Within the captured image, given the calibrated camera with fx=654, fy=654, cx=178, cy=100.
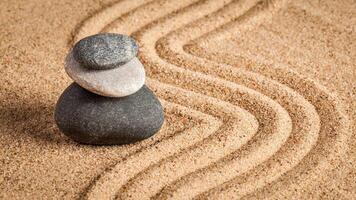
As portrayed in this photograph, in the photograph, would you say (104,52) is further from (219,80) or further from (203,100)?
(219,80)

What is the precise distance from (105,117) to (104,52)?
0.23 meters

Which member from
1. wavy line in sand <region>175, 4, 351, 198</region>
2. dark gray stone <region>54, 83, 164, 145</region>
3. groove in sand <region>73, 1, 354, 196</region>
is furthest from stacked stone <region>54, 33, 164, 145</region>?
wavy line in sand <region>175, 4, 351, 198</region>

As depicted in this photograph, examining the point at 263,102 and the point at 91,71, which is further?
the point at 263,102

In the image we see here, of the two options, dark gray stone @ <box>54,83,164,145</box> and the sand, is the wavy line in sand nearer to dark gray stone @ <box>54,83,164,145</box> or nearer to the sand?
the sand

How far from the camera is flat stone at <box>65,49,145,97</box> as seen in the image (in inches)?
91.7

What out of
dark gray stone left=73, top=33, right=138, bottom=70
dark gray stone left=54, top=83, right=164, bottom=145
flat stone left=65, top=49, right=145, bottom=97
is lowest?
dark gray stone left=54, top=83, right=164, bottom=145

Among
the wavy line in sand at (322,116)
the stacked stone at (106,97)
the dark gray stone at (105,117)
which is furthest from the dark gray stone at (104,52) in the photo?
the wavy line in sand at (322,116)

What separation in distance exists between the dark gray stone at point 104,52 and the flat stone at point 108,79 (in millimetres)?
22

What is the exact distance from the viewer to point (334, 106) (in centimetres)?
268

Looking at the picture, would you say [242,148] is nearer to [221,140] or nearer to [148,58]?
[221,140]

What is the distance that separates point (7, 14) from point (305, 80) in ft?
5.10

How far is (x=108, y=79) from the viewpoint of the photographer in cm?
234

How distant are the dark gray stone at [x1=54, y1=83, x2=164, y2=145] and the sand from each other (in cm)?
6

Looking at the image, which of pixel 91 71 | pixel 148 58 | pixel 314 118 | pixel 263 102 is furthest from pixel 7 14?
pixel 314 118
